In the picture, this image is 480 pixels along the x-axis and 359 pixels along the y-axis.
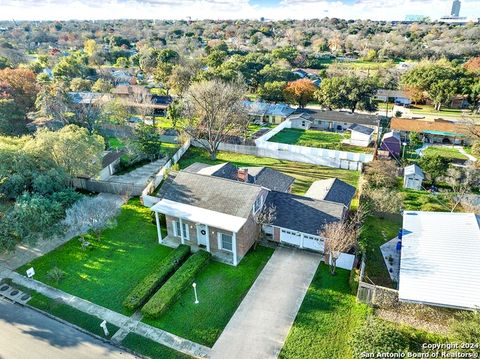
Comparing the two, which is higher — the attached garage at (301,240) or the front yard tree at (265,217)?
the front yard tree at (265,217)

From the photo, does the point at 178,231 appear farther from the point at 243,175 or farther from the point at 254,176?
the point at 254,176

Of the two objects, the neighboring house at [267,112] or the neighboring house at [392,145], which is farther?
the neighboring house at [267,112]

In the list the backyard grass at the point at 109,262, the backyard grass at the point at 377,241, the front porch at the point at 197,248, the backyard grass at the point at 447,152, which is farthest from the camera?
the backyard grass at the point at 447,152

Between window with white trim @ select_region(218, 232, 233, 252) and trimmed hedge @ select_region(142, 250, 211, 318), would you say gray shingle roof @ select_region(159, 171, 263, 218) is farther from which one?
trimmed hedge @ select_region(142, 250, 211, 318)

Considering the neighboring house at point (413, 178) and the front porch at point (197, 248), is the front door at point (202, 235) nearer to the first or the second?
the front porch at point (197, 248)

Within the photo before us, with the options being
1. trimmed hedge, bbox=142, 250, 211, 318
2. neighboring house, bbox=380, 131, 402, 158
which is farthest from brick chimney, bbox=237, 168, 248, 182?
neighboring house, bbox=380, 131, 402, 158

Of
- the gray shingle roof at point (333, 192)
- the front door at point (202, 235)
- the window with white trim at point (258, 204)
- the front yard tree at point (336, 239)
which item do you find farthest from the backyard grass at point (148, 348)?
the gray shingle roof at point (333, 192)
